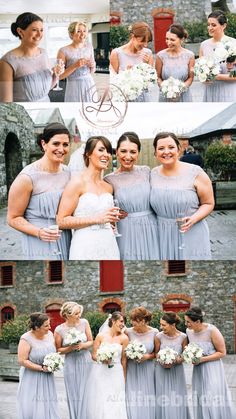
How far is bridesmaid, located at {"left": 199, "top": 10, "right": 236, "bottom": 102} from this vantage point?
678 centimetres

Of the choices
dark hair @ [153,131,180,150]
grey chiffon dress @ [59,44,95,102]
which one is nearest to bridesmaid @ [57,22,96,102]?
grey chiffon dress @ [59,44,95,102]

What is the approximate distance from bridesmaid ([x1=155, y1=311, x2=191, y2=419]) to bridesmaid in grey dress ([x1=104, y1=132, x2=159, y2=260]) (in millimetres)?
576

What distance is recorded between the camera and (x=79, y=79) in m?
6.93

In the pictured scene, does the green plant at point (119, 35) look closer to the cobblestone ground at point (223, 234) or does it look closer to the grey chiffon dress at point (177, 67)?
the grey chiffon dress at point (177, 67)

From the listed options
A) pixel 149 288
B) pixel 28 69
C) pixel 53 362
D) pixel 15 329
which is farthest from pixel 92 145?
pixel 53 362

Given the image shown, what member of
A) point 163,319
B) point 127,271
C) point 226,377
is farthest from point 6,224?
point 226,377

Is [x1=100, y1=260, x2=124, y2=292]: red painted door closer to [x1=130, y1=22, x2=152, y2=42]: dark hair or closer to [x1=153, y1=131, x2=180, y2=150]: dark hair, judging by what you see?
[x1=153, y1=131, x2=180, y2=150]: dark hair

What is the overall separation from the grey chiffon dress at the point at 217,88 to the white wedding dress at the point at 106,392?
2070 millimetres

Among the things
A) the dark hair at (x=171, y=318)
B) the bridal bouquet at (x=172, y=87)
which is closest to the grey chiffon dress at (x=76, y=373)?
the dark hair at (x=171, y=318)

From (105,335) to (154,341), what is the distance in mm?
Answer: 382

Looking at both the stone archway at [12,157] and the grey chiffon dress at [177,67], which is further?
the stone archway at [12,157]

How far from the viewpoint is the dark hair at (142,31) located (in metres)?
6.80

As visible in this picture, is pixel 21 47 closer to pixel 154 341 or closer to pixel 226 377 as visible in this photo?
pixel 154 341

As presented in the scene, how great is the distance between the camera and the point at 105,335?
22.1 feet
